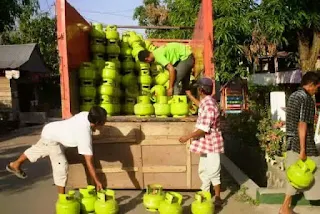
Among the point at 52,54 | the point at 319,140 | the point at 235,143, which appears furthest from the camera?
the point at 52,54

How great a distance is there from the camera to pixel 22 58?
57.3 feet

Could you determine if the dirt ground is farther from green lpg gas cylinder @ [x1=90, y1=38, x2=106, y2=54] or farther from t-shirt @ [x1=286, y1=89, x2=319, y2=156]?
green lpg gas cylinder @ [x1=90, y1=38, x2=106, y2=54]

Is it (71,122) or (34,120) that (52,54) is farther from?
(71,122)

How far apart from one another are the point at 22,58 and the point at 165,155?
45.5ft

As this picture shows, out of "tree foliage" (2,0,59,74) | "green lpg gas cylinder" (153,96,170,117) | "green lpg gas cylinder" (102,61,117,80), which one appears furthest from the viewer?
"tree foliage" (2,0,59,74)

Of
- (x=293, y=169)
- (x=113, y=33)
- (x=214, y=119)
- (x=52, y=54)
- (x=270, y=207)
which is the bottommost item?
(x=270, y=207)

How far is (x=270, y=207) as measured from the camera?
4.96 meters

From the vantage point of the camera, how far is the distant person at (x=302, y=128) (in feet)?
13.9

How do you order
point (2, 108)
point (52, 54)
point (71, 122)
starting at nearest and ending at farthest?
point (71, 122), point (2, 108), point (52, 54)

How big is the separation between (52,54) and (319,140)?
75.3 feet

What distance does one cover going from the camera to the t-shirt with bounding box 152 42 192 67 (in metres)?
6.67

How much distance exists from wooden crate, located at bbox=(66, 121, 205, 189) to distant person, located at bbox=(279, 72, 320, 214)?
1.46 metres

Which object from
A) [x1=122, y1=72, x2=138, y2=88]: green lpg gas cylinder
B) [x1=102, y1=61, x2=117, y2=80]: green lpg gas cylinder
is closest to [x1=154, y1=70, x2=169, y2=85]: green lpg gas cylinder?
[x1=122, y1=72, x2=138, y2=88]: green lpg gas cylinder

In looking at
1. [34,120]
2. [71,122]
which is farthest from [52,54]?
[71,122]
